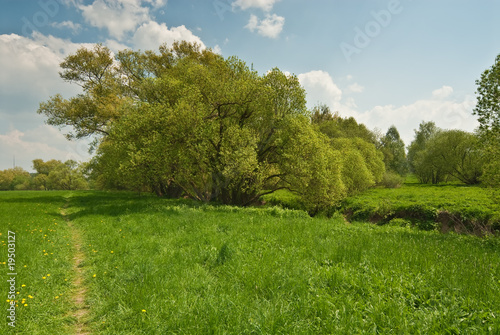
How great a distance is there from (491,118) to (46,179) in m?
164

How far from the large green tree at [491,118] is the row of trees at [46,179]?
13242 centimetres

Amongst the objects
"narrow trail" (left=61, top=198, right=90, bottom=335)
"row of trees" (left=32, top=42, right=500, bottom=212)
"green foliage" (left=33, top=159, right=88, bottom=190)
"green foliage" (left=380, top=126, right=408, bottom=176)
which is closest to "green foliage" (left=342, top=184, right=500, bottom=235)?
"row of trees" (left=32, top=42, right=500, bottom=212)

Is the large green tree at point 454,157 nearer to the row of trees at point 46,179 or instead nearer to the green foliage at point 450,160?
the green foliage at point 450,160

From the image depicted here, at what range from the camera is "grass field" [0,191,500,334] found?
457 centimetres

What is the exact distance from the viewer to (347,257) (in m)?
7.61

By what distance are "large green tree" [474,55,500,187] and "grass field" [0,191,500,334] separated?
5289 millimetres

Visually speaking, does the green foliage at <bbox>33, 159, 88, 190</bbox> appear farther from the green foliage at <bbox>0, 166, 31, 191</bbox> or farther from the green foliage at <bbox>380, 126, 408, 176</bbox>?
the green foliage at <bbox>380, 126, 408, 176</bbox>

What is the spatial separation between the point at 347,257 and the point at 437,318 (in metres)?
3.25

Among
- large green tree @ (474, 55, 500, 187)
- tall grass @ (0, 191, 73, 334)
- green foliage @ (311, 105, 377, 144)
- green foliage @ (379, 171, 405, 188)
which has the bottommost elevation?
tall grass @ (0, 191, 73, 334)

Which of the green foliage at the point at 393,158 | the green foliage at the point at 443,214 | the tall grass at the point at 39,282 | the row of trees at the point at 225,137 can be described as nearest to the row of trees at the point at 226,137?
the row of trees at the point at 225,137

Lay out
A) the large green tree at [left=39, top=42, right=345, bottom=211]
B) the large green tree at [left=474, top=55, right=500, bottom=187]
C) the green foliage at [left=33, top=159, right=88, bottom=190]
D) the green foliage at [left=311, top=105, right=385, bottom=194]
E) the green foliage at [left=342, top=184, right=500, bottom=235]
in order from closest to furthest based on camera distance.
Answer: the large green tree at [left=474, top=55, right=500, bottom=187]
the green foliage at [left=342, top=184, right=500, bottom=235]
the large green tree at [left=39, top=42, right=345, bottom=211]
the green foliage at [left=311, top=105, right=385, bottom=194]
the green foliage at [left=33, top=159, right=88, bottom=190]

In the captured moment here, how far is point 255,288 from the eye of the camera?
19.9 ft

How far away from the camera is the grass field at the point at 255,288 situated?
4574 millimetres

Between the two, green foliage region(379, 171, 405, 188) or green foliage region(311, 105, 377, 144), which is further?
green foliage region(311, 105, 377, 144)
